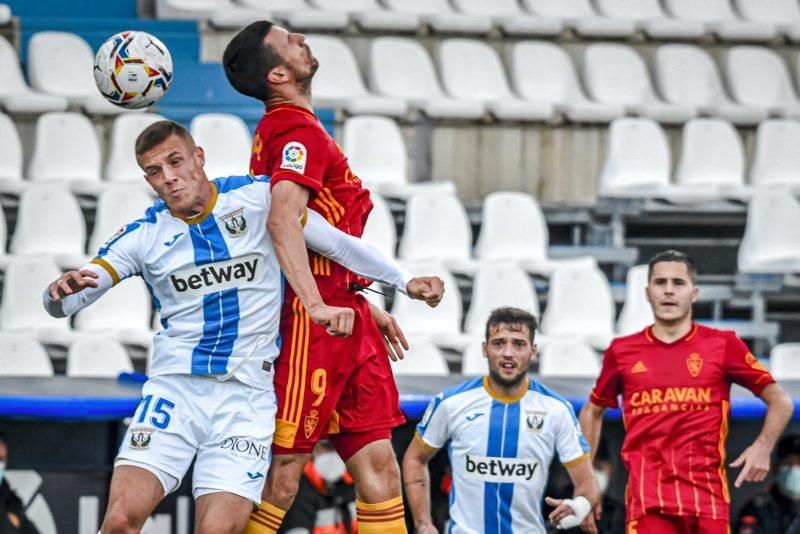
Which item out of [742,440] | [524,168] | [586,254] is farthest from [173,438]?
[524,168]

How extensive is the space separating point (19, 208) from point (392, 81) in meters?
3.09

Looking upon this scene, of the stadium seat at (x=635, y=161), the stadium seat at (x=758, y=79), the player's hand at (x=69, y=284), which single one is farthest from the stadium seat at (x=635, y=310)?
the player's hand at (x=69, y=284)

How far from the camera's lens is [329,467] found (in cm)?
677

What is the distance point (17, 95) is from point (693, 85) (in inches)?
216

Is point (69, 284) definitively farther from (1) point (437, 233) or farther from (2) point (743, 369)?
(1) point (437, 233)

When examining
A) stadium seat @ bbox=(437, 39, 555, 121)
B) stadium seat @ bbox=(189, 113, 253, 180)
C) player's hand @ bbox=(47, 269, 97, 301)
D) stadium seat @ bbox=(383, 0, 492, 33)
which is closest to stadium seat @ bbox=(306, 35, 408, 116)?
stadium seat @ bbox=(437, 39, 555, 121)

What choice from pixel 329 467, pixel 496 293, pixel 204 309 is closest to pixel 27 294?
pixel 496 293

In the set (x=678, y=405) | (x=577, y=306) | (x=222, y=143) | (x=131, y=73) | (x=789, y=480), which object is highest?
(x=222, y=143)

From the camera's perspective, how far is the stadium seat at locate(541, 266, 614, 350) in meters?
9.52

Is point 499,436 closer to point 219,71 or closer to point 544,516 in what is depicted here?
point 544,516

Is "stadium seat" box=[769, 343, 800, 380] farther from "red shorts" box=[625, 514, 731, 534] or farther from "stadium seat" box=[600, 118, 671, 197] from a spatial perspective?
"red shorts" box=[625, 514, 731, 534]

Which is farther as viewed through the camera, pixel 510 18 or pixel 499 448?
pixel 510 18

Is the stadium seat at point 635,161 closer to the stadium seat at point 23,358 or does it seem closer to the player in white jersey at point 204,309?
the stadium seat at point 23,358

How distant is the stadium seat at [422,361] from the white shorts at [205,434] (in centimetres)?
384
